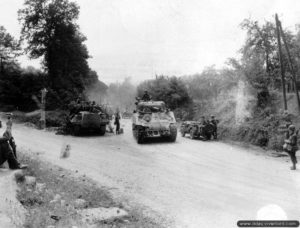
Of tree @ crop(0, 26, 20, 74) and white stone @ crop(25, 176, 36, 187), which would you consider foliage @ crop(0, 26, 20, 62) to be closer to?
tree @ crop(0, 26, 20, 74)

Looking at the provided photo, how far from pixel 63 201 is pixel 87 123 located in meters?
14.3

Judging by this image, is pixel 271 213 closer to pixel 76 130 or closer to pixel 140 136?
pixel 140 136

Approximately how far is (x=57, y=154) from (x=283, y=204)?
9.37 m

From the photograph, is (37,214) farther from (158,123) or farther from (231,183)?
(158,123)

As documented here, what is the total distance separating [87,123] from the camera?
22.0 m

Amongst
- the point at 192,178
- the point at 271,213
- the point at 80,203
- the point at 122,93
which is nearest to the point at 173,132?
the point at 192,178

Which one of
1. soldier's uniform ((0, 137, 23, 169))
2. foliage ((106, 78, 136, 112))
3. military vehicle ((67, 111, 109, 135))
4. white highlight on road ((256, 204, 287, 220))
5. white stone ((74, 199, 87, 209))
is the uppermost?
foliage ((106, 78, 136, 112))

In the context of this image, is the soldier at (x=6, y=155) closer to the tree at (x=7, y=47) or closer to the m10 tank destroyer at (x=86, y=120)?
the m10 tank destroyer at (x=86, y=120)

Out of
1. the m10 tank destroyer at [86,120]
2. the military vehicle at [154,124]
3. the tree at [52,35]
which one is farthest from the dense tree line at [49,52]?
the military vehicle at [154,124]

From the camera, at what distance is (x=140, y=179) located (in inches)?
424

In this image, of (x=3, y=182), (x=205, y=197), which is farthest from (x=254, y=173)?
(x=3, y=182)

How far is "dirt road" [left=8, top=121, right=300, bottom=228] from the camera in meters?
7.91

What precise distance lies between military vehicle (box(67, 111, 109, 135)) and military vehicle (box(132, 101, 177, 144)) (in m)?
3.21

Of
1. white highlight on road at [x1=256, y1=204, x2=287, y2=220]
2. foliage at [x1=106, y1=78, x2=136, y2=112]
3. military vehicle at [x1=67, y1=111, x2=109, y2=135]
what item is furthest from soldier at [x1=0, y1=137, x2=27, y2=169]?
foliage at [x1=106, y1=78, x2=136, y2=112]
